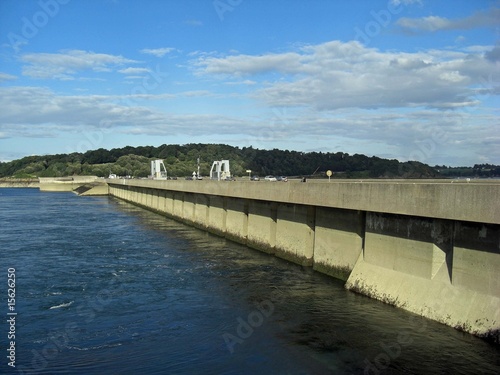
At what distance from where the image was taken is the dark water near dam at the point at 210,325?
12.1 m

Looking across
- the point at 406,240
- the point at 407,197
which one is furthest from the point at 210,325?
the point at 407,197

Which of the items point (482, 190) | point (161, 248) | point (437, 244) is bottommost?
point (161, 248)

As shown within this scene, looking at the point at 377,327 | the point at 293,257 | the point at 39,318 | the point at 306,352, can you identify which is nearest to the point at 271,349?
the point at 306,352

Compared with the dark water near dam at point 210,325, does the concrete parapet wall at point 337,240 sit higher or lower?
higher

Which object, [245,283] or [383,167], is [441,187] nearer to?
[245,283]

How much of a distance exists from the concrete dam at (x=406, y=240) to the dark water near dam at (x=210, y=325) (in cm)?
60

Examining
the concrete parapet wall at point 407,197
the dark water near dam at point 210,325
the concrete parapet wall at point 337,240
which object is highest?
the concrete parapet wall at point 407,197

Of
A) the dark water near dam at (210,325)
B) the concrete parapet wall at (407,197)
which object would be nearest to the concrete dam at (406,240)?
the concrete parapet wall at (407,197)

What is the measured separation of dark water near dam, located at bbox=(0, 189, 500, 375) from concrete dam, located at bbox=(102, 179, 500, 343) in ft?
1.96

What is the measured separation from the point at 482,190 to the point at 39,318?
13.8m

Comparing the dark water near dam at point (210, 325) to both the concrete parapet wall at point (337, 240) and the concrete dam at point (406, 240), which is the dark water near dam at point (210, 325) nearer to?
the concrete dam at point (406, 240)

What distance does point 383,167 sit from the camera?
63125 mm

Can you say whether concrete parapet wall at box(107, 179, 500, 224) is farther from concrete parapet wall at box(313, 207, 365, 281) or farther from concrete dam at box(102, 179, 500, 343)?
concrete parapet wall at box(313, 207, 365, 281)

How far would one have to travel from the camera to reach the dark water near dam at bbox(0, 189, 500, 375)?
12094 millimetres
